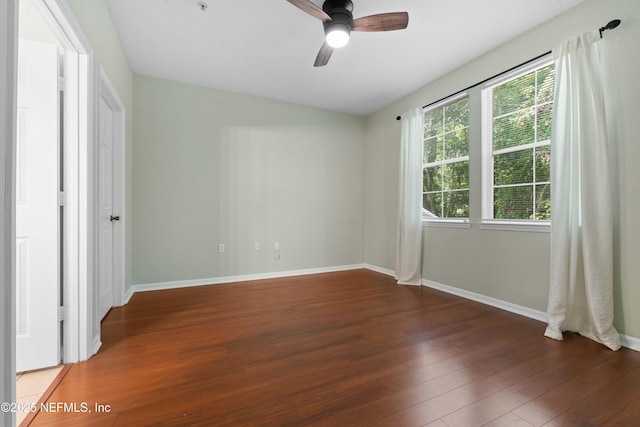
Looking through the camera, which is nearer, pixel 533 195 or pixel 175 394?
pixel 175 394

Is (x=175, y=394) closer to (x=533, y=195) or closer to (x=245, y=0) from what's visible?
(x=245, y=0)

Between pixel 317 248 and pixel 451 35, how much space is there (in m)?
3.22

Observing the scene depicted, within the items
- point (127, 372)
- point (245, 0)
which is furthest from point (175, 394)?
point (245, 0)

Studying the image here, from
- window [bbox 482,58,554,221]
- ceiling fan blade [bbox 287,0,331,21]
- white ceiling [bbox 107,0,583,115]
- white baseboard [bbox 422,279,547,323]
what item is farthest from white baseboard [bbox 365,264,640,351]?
ceiling fan blade [bbox 287,0,331,21]

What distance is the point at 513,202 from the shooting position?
8.85 feet

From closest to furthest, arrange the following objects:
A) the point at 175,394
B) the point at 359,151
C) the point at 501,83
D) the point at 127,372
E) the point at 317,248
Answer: the point at 175,394, the point at 127,372, the point at 501,83, the point at 317,248, the point at 359,151

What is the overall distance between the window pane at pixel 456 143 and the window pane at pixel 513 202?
2.04 feet

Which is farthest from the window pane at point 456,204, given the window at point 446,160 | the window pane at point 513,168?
the window pane at point 513,168

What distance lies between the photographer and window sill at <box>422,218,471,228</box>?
3096 millimetres

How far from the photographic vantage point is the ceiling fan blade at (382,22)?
1997 mm

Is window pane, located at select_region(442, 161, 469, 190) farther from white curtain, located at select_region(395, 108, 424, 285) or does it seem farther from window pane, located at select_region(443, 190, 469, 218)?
white curtain, located at select_region(395, 108, 424, 285)

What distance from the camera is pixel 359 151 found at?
473cm

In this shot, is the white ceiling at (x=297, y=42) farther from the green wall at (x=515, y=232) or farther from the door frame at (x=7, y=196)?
the door frame at (x=7, y=196)

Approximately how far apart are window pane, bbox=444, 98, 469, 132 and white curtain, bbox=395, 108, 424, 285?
0.32 metres
